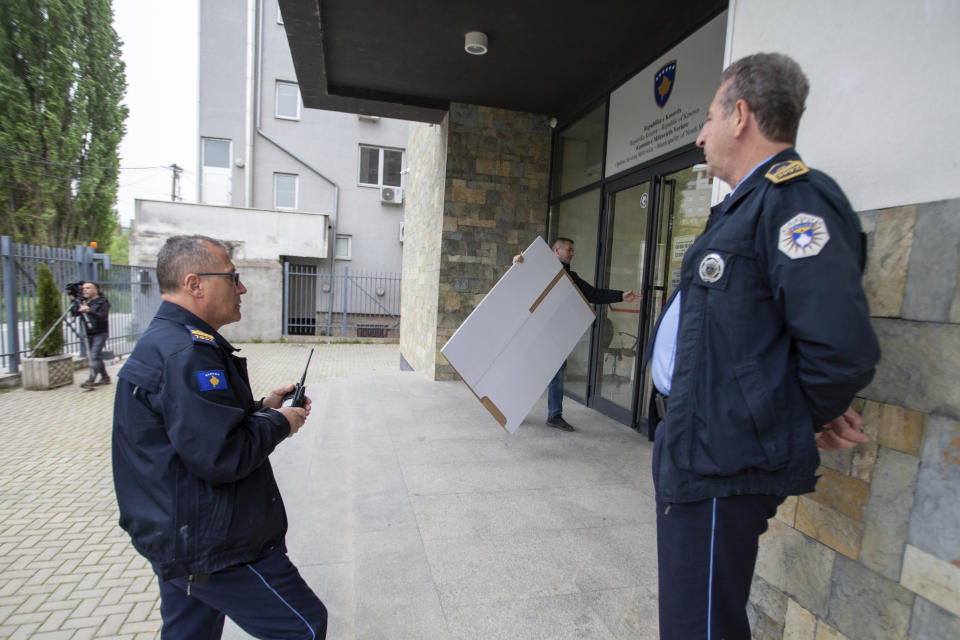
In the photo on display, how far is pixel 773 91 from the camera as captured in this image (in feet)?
3.86

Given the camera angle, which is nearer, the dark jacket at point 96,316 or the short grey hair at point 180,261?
the short grey hair at point 180,261

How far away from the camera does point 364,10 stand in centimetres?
439

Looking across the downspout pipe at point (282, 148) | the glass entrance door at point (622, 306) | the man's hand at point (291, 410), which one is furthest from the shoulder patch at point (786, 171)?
the downspout pipe at point (282, 148)

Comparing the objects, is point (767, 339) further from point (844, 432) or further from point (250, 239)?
point (250, 239)

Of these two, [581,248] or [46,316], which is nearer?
[581,248]

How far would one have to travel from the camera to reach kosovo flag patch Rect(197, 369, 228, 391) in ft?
4.30

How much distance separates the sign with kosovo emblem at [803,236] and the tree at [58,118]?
66.2 ft

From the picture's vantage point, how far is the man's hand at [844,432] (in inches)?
48.2

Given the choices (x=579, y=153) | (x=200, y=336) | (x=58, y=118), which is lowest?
(x=200, y=336)

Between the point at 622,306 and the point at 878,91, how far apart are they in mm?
3841

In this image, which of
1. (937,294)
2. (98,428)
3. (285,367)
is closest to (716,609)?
(937,294)

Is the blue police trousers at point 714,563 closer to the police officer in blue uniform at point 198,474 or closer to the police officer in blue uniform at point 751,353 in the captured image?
the police officer in blue uniform at point 751,353

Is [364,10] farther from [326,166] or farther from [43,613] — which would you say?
[326,166]

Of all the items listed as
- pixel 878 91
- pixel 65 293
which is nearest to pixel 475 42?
pixel 878 91
